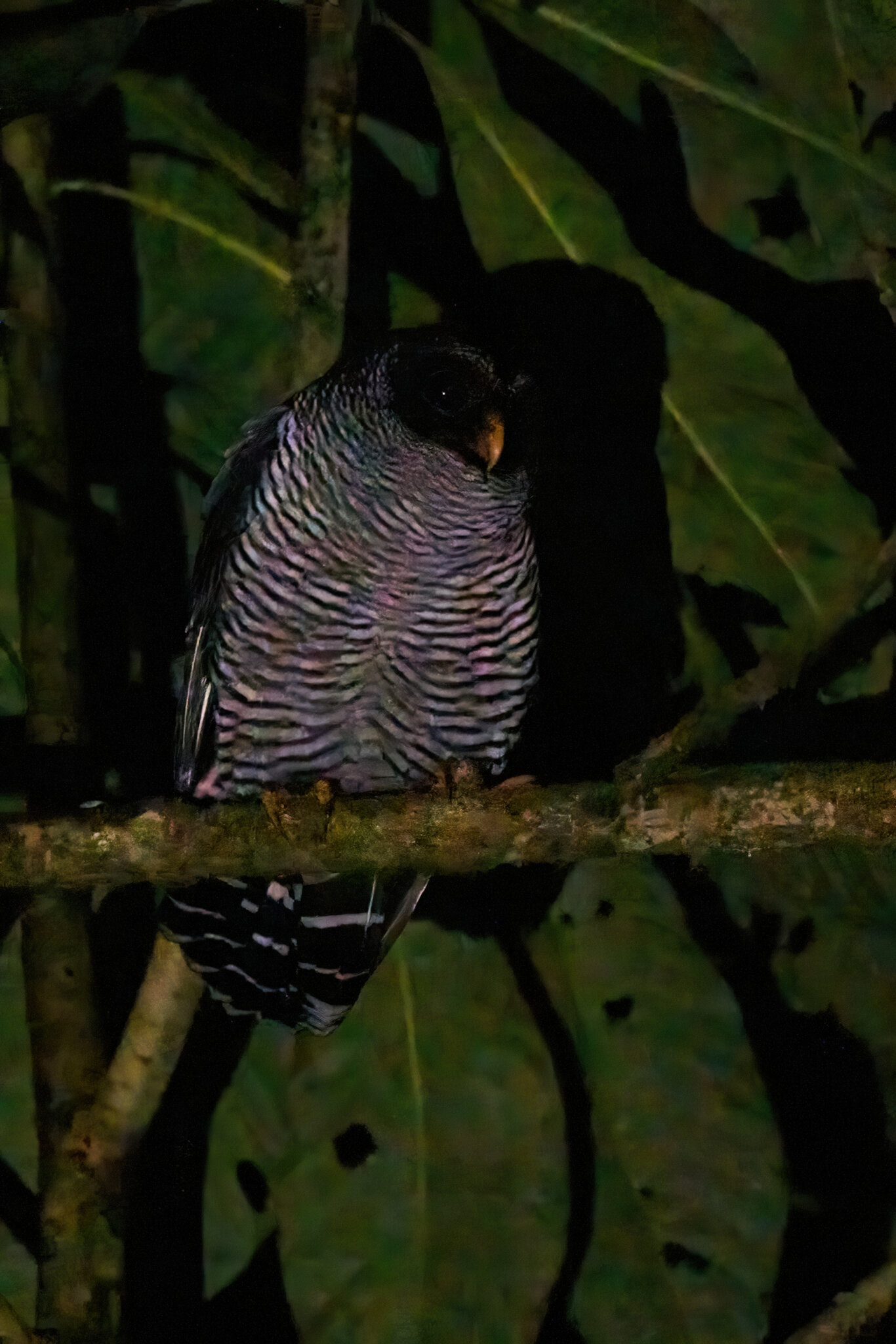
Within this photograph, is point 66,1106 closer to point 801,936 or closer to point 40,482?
point 40,482

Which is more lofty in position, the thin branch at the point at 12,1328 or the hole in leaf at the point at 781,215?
the hole in leaf at the point at 781,215

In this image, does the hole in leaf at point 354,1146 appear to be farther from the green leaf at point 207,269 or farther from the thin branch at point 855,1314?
the green leaf at point 207,269

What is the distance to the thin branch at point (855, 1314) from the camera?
122 cm

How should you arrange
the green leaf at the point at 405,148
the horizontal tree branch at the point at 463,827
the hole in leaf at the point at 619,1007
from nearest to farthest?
the horizontal tree branch at the point at 463,827, the hole in leaf at the point at 619,1007, the green leaf at the point at 405,148

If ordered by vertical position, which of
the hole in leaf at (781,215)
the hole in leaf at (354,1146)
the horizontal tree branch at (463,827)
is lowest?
the hole in leaf at (354,1146)

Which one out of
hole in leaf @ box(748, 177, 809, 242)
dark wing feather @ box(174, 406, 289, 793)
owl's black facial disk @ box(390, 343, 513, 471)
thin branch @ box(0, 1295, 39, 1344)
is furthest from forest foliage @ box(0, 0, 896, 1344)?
thin branch @ box(0, 1295, 39, 1344)

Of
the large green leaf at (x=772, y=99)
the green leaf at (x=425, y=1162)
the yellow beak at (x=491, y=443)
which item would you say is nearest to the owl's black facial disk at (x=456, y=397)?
the yellow beak at (x=491, y=443)

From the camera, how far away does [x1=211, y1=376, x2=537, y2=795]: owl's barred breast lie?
147 centimetres

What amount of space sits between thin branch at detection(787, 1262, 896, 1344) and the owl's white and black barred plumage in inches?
26.4

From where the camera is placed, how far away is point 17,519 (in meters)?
1.52

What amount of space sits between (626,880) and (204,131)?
3.77 feet

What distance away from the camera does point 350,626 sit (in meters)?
1.49

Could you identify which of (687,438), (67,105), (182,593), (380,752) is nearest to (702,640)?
(687,438)

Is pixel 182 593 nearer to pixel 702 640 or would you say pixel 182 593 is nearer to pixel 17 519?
pixel 17 519
